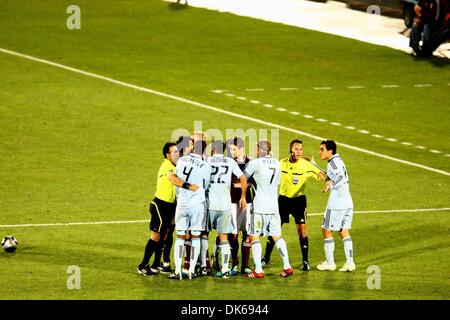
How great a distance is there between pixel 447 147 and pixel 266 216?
12.3m

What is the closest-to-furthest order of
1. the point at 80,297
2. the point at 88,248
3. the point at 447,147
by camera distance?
the point at 80,297, the point at 88,248, the point at 447,147

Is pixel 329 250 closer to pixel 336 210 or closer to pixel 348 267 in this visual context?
pixel 348 267

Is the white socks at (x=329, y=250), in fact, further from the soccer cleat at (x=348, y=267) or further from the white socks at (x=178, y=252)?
the white socks at (x=178, y=252)

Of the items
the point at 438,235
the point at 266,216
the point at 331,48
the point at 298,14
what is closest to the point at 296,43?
the point at 331,48

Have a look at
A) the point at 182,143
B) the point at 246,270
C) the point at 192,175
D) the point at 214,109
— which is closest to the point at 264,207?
the point at 246,270

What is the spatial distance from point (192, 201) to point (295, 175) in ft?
7.81

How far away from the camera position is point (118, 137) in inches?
1315

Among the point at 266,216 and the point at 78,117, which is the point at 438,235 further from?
the point at 78,117

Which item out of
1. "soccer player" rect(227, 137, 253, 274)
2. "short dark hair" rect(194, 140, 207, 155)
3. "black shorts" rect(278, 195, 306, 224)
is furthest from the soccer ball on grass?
"black shorts" rect(278, 195, 306, 224)

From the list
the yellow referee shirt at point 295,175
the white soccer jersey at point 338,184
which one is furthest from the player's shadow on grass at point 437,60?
the white soccer jersey at point 338,184

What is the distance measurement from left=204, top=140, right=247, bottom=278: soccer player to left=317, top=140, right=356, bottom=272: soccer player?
1.70 m

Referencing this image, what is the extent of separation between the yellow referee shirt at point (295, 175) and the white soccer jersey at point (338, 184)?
0.41 metres

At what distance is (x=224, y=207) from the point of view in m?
21.6

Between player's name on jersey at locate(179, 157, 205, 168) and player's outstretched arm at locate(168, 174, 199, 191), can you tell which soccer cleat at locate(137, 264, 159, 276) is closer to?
player's outstretched arm at locate(168, 174, 199, 191)
